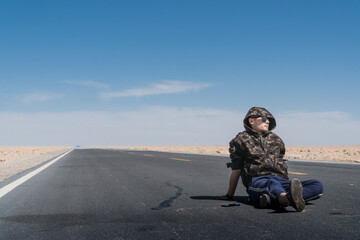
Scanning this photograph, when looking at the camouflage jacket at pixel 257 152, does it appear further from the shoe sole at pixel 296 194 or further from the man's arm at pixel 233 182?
the shoe sole at pixel 296 194

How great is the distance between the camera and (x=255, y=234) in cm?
374

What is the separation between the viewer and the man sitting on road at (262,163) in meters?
5.21

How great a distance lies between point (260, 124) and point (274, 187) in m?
1.08

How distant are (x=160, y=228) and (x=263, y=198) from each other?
167 cm

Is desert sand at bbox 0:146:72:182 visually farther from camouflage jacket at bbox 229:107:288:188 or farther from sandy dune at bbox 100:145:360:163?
sandy dune at bbox 100:145:360:163

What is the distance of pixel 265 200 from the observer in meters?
5.03

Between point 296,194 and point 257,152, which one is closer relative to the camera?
point 296,194

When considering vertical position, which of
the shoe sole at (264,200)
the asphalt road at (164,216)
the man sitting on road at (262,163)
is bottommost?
the asphalt road at (164,216)

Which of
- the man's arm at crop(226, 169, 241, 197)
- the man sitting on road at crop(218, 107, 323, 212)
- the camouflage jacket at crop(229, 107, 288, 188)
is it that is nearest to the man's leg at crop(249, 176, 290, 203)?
the man sitting on road at crop(218, 107, 323, 212)

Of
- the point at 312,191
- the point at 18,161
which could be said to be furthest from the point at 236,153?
the point at 18,161

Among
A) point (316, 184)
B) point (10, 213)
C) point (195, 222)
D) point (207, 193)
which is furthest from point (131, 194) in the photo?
point (316, 184)

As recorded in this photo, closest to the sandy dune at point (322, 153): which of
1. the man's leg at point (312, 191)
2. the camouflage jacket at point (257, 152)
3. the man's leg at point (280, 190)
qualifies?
the man's leg at point (312, 191)

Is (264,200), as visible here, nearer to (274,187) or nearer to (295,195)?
(274,187)

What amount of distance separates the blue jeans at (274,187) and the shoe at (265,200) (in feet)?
0.20
